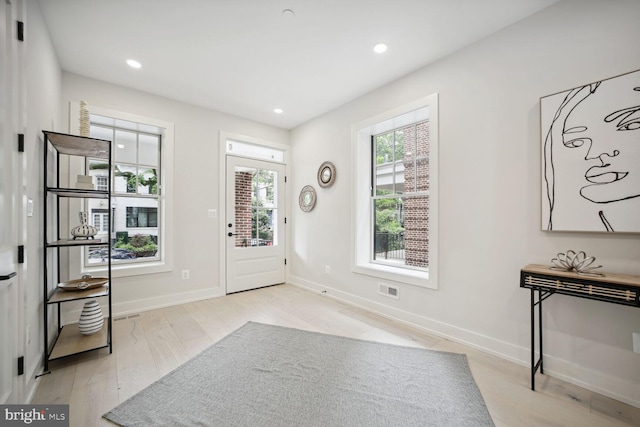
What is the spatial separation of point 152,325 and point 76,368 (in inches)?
31.6

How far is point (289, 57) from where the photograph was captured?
2627mm

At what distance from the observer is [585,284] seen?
160 cm

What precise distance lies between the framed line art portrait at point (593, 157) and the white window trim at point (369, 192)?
0.87 meters

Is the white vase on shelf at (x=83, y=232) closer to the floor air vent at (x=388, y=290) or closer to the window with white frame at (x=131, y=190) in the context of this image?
the window with white frame at (x=131, y=190)

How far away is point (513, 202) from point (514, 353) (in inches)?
48.1

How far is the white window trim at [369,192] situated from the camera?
2.68 metres

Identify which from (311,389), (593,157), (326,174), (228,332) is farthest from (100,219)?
(593,157)

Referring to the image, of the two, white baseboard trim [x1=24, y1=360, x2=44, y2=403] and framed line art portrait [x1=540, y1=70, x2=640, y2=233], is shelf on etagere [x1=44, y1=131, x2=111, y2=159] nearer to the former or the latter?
white baseboard trim [x1=24, y1=360, x2=44, y2=403]

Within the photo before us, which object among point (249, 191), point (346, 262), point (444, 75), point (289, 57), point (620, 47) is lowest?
point (346, 262)

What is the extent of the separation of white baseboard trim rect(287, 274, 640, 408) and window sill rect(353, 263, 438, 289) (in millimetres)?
339

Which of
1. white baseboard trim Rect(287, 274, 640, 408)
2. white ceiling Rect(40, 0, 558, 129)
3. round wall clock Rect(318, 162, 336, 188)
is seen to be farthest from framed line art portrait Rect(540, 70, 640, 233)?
round wall clock Rect(318, 162, 336, 188)

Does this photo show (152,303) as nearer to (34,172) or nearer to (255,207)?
(255,207)

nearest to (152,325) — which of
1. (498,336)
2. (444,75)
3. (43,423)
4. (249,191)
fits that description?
(43,423)

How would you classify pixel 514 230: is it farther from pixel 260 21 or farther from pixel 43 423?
pixel 43 423
